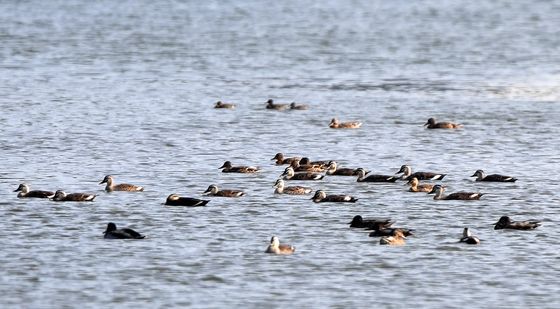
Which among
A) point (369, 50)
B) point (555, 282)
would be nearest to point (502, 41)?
point (369, 50)

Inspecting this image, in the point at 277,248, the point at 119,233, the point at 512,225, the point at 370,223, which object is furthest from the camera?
the point at 512,225

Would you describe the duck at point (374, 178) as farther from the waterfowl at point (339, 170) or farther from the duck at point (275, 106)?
the duck at point (275, 106)

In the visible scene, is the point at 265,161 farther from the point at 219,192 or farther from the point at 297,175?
the point at 219,192

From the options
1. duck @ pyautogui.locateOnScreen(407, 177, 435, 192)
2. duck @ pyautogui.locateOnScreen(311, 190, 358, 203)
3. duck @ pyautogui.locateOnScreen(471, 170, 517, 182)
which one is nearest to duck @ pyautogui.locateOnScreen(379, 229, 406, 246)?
duck @ pyautogui.locateOnScreen(311, 190, 358, 203)

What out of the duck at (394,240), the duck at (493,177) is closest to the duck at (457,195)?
the duck at (493,177)

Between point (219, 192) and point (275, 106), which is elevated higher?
point (219, 192)

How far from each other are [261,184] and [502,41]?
145 feet

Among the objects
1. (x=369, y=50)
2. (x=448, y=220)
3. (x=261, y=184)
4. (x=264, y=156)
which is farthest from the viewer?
(x=369, y=50)

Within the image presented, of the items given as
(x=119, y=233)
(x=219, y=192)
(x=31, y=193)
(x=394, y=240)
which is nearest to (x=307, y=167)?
(x=219, y=192)

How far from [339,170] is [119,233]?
27.6 feet

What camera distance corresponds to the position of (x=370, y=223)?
2792 cm

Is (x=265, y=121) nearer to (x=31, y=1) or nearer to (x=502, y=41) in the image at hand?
(x=502, y=41)

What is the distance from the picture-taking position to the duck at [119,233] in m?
26.9

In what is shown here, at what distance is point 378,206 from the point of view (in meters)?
30.8
